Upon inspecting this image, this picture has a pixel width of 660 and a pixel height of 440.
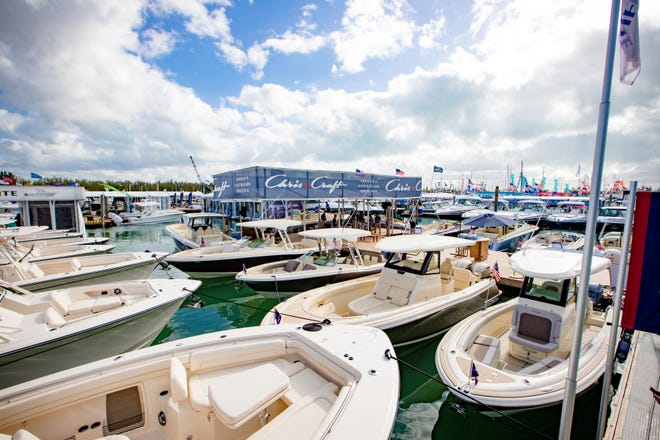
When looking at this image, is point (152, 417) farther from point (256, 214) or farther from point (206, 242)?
point (256, 214)

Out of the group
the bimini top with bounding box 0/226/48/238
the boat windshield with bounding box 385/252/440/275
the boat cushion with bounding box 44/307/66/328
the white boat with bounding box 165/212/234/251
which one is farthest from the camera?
the white boat with bounding box 165/212/234/251

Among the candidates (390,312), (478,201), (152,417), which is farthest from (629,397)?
(478,201)

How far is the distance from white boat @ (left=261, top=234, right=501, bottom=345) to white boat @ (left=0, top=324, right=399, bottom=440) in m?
2.30

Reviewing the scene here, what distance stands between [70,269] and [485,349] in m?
12.7

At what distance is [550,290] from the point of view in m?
5.10

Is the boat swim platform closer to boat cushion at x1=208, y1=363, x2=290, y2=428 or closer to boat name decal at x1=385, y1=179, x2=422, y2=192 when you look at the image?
boat cushion at x1=208, y1=363, x2=290, y2=428

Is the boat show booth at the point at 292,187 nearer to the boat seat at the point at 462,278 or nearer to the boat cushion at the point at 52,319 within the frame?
the boat cushion at the point at 52,319

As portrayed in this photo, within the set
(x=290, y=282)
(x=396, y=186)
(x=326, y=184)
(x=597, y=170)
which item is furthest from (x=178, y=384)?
(x=396, y=186)

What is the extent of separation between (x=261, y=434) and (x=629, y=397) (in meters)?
3.72

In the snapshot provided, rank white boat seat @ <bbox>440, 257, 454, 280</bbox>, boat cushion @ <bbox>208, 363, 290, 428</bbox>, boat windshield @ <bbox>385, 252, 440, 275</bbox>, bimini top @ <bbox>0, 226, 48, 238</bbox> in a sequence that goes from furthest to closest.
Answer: white boat seat @ <bbox>440, 257, 454, 280</bbox>, bimini top @ <bbox>0, 226, 48, 238</bbox>, boat windshield @ <bbox>385, 252, 440, 275</bbox>, boat cushion @ <bbox>208, 363, 290, 428</bbox>

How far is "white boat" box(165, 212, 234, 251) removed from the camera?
15163mm

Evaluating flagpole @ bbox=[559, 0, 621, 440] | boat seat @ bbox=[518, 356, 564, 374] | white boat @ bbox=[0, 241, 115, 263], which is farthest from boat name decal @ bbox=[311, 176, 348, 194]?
flagpole @ bbox=[559, 0, 621, 440]

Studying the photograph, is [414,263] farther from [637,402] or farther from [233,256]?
[233,256]

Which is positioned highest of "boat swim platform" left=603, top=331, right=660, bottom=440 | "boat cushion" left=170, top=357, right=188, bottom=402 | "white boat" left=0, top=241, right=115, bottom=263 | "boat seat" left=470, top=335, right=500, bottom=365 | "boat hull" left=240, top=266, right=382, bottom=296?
"boat cushion" left=170, top=357, right=188, bottom=402
